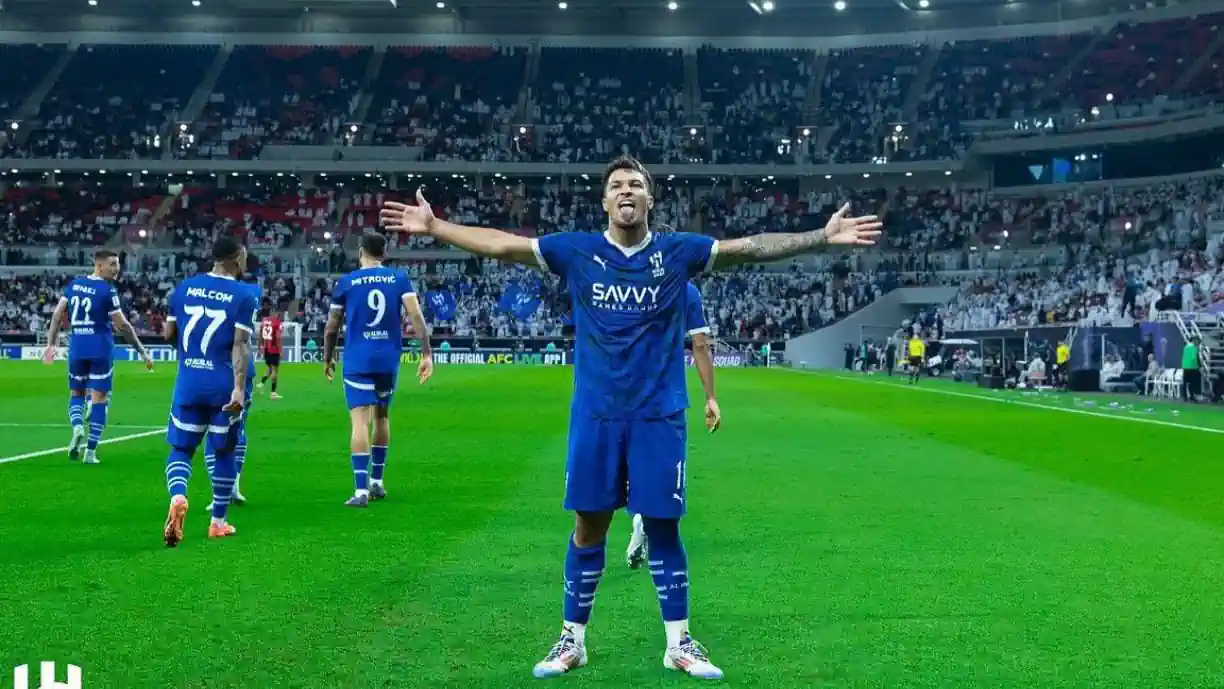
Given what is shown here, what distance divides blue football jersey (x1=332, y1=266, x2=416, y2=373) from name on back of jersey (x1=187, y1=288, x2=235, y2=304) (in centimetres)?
191

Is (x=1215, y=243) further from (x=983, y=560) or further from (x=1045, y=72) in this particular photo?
(x=983, y=560)

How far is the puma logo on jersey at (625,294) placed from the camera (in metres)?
5.60

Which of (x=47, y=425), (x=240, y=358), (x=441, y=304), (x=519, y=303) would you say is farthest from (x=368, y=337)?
(x=441, y=304)

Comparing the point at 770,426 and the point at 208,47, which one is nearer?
the point at 770,426

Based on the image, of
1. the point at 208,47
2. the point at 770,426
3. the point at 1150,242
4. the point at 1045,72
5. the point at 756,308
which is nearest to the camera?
the point at 770,426

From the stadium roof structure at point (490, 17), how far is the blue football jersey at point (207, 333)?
67.1 m

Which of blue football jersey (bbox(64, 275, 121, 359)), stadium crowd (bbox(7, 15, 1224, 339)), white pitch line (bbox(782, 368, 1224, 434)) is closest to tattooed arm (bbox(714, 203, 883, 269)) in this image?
blue football jersey (bbox(64, 275, 121, 359))

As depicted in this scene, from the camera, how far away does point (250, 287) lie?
916 centimetres

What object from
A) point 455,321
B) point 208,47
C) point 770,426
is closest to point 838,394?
point 770,426

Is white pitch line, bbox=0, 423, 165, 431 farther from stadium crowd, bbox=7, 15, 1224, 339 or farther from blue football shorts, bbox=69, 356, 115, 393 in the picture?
stadium crowd, bbox=7, 15, 1224, 339

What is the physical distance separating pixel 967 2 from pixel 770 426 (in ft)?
187

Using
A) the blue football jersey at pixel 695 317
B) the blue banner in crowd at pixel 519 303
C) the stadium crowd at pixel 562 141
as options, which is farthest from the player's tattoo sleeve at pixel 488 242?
the blue banner in crowd at pixel 519 303

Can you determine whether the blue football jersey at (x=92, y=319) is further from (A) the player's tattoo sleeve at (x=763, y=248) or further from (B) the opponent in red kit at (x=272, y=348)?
(B) the opponent in red kit at (x=272, y=348)

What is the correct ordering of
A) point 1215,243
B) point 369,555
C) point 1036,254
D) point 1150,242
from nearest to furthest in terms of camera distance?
1. point 369,555
2. point 1215,243
3. point 1150,242
4. point 1036,254
